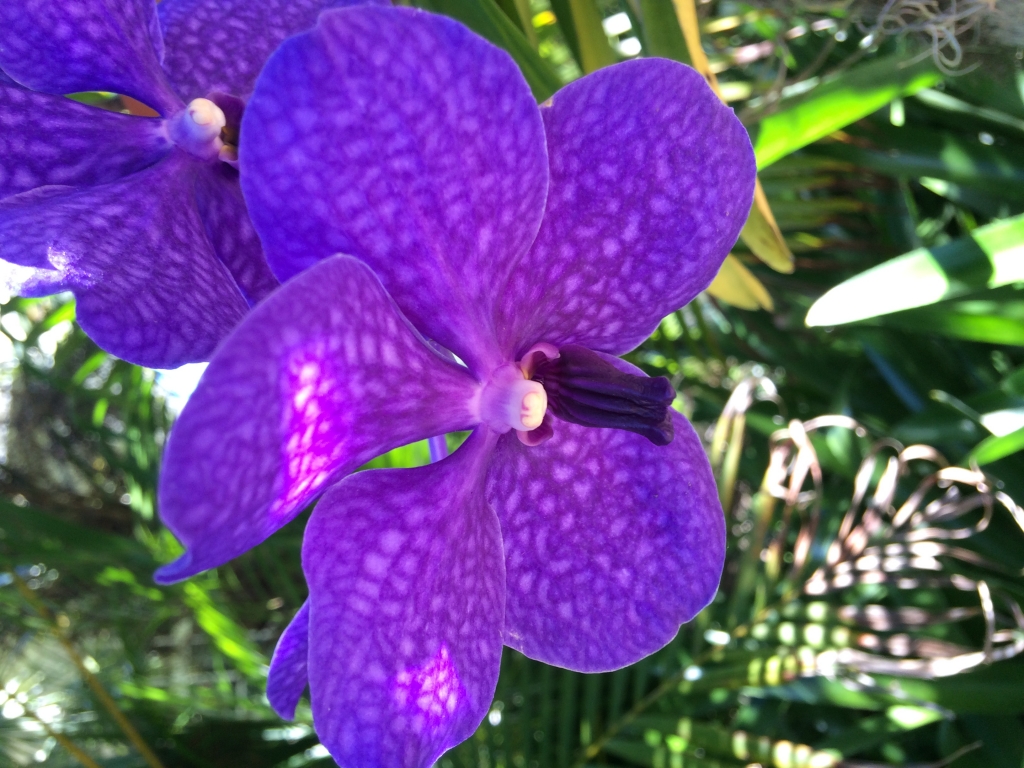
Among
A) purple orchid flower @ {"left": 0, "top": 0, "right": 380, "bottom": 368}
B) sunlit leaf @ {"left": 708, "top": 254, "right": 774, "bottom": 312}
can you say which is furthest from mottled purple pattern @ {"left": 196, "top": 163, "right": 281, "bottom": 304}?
sunlit leaf @ {"left": 708, "top": 254, "right": 774, "bottom": 312}

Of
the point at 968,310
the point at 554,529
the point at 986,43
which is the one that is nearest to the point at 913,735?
the point at 968,310

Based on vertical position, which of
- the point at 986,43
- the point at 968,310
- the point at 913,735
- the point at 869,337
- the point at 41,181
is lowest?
the point at 913,735

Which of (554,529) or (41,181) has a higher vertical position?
(41,181)

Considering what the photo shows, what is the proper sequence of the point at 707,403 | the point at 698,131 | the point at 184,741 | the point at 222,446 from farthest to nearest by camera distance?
the point at 707,403
the point at 184,741
the point at 698,131
the point at 222,446

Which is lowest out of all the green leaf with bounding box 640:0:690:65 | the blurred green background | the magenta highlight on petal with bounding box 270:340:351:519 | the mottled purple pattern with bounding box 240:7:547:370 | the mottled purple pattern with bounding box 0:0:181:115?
the blurred green background

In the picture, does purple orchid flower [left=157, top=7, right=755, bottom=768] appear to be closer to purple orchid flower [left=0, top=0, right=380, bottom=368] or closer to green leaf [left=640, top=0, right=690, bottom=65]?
purple orchid flower [left=0, top=0, right=380, bottom=368]

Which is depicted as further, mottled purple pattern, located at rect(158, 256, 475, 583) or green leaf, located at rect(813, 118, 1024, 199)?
green leaf, located at rect(813, 118, 1024, 199)

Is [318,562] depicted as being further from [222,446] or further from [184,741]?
[184,741]

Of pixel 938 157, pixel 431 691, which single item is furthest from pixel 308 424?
pixel 938 157
